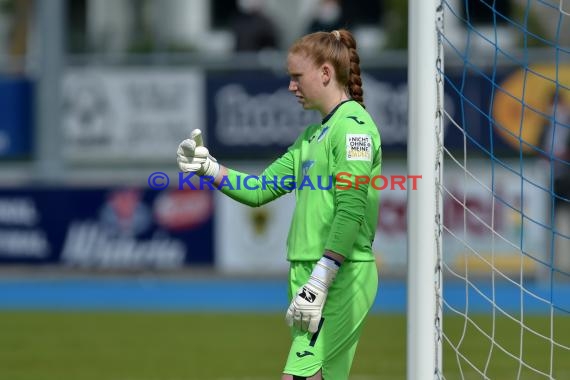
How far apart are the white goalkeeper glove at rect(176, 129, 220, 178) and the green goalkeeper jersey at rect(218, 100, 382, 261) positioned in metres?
0.36

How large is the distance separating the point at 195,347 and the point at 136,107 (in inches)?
294

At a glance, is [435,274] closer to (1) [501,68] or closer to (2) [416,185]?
(2) [416,185]

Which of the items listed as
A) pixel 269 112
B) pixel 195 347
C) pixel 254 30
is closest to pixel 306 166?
pixel 195 347

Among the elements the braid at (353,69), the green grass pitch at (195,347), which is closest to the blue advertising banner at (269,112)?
the green grass pitch at (195,347)

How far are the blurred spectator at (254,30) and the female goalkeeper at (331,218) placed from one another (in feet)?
41.6

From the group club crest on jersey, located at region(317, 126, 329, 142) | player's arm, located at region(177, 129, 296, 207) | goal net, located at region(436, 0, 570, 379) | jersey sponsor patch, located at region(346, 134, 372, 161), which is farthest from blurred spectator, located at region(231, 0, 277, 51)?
jersey sponsor patch, located at region(346, 134, 372, 161)

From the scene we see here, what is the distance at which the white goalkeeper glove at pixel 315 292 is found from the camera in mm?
4457

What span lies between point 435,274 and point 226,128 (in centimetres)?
1248

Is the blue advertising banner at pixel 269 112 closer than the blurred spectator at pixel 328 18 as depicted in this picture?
No

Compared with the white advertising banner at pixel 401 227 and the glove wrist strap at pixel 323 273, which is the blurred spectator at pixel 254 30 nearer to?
the white advertising banner at pixel 401 227

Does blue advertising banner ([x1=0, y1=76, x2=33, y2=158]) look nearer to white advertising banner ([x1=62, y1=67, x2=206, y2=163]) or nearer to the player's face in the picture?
white advertising banner ([x1=62, y1=67, x2=206, y2=163])

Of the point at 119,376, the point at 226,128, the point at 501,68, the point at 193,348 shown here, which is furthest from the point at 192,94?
the point at 119,376

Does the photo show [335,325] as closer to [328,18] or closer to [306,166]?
[306,166]

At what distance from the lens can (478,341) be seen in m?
10.6
